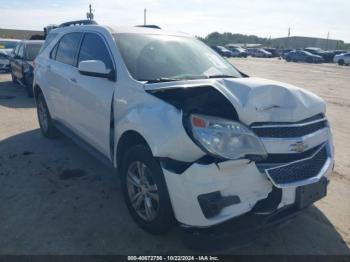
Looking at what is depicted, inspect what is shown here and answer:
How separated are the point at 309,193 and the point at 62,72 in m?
3.72

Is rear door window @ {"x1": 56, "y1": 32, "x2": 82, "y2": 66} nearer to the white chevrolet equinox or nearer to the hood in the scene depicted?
the white chevrolet equinox

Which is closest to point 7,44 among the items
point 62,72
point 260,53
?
point 62,72

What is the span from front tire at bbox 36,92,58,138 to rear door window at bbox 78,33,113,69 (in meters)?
1.87

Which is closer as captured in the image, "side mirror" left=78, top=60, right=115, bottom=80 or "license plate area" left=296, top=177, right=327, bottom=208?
"license plate area" left=296, top=177, right=327, bottom=208

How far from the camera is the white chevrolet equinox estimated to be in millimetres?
2625

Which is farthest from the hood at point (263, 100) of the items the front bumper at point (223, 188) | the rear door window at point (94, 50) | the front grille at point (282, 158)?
the rear door window at point (94, 50)

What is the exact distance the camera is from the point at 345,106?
35.1 ft

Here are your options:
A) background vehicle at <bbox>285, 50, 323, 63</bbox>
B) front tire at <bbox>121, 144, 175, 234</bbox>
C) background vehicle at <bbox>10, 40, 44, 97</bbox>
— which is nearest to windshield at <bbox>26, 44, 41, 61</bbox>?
background vehicle at <bbox>10, 40, 44, 97</bbox>

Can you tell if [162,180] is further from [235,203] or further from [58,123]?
[58,123]

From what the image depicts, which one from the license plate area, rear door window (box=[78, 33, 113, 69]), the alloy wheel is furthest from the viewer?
rear door window (box=[78, 33, 113, 69])

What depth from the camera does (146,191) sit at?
321 centimetres

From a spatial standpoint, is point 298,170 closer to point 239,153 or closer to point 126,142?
point 239,153

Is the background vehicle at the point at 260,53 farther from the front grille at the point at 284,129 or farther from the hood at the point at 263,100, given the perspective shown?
the front grille at the point at 284,129

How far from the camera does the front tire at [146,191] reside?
2906 millimetres
